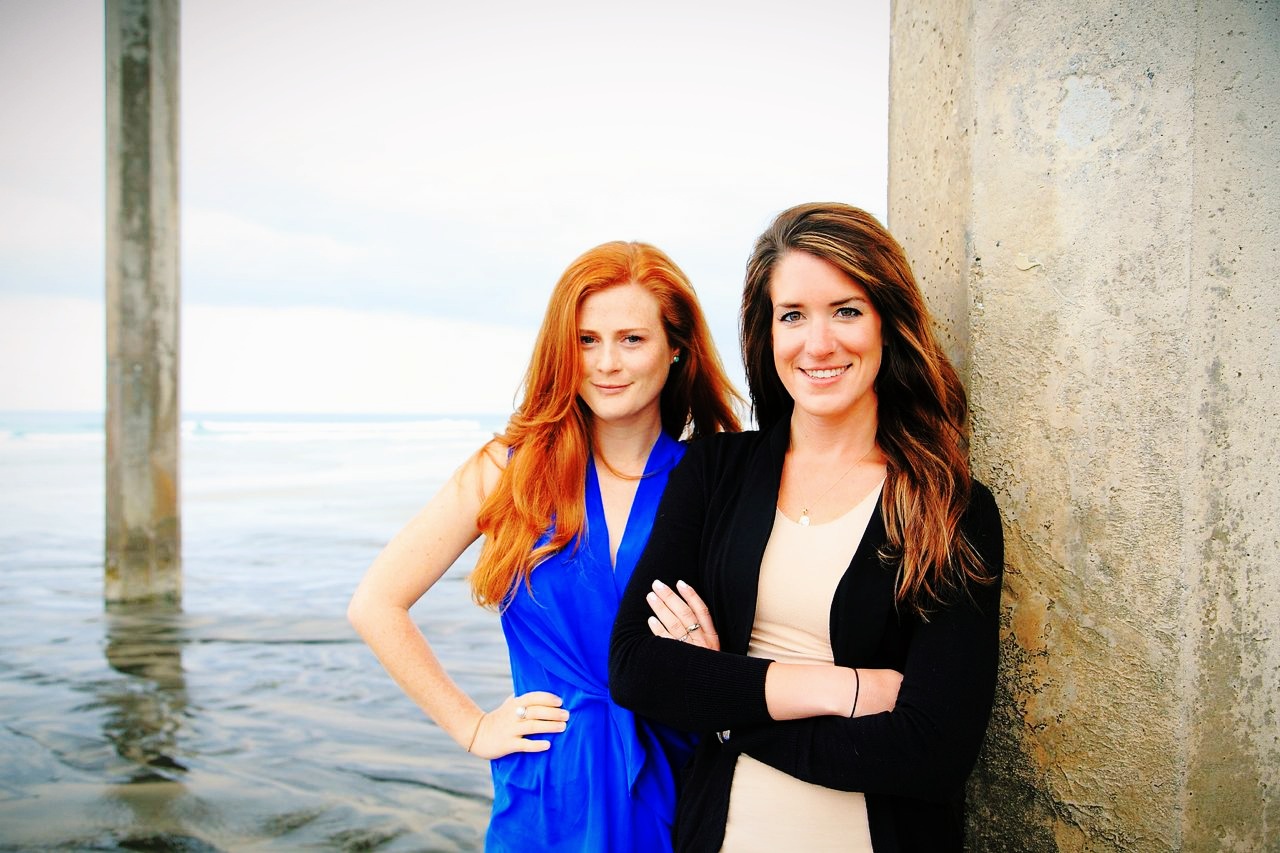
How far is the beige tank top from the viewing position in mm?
1681

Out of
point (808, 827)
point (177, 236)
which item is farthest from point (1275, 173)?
point (177, 236)

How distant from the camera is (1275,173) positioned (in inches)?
65.8

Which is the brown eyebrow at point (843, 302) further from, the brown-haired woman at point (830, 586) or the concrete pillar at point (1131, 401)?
the concrete pillar at point (1131, 401)

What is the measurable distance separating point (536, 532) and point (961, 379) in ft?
3.38

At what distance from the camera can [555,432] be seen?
2.35 metres

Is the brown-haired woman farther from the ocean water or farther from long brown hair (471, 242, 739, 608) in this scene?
the ocean water

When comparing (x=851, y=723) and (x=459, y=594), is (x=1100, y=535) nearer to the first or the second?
(x=851, y=723)

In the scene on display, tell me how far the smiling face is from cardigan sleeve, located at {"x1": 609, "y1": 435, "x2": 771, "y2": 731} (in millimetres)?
297

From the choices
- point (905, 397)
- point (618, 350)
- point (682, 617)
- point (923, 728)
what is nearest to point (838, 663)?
point (923, 728)

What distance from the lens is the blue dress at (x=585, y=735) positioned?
2.10 m

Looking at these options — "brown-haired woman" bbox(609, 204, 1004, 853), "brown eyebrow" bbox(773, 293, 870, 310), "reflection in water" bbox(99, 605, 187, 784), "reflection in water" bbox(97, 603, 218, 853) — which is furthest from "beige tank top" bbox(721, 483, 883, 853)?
"reflection in water" bbox(99, 605, 187, 784)

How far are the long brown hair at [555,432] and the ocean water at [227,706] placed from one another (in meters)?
2.26

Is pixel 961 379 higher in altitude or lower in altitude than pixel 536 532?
higher

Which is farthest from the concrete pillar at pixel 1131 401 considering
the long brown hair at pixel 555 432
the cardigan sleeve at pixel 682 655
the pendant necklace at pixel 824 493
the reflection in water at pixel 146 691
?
the reflection in water at pixel 146 691
